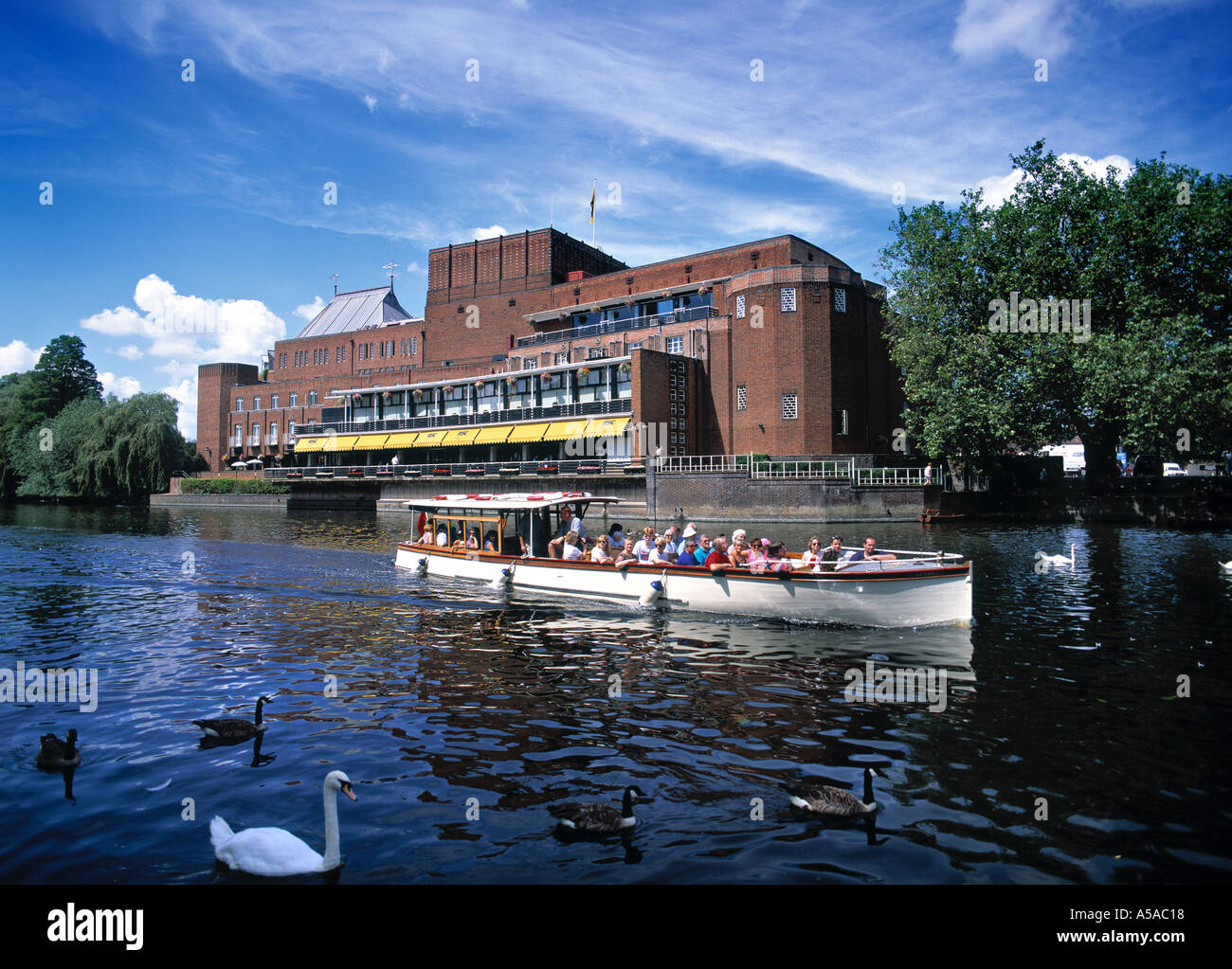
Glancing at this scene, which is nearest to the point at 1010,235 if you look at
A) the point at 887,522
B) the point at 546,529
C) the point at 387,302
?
the point at 887,522

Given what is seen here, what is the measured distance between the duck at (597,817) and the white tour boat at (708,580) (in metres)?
9.45

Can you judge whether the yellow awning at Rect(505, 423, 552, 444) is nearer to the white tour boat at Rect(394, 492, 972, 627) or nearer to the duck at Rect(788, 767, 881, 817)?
the white tour boat at Rect(394, 492, 972, 627)

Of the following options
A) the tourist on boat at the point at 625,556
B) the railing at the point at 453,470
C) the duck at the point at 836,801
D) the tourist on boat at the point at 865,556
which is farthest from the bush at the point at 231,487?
the duck at the point at 836,801

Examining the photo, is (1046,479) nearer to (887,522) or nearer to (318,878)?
(887,522)

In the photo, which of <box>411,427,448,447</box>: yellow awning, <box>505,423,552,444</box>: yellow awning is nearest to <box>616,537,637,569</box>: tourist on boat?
<box>505,423,552,444</box>: yellow awning

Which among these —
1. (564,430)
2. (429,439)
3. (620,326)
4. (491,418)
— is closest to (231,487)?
(429,439)

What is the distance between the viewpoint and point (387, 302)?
303ft

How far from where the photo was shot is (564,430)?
5978 cm

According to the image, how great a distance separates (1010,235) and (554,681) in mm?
44993

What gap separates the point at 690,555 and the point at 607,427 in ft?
130

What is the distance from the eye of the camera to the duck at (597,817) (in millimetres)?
6986

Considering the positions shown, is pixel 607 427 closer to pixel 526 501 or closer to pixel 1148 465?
pixel 526 501

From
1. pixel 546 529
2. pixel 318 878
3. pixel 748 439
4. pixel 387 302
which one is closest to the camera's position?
pixel 318 878

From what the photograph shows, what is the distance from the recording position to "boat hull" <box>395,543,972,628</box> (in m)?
15.4
